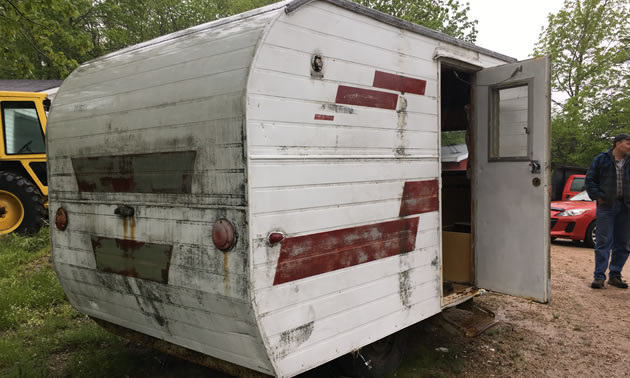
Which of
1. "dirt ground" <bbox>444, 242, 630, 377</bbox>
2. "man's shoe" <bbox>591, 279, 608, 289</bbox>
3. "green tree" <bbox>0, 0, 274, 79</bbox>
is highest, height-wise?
"green tree" <bbox>0, 0, 274, 79</bbox>

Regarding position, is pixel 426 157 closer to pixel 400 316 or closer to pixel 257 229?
pixel 400 316

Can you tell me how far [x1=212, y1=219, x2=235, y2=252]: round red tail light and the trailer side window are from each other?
2866 mm

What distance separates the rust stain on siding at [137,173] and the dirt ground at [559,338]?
114 inches

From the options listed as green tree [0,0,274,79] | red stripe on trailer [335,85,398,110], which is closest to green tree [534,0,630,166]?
green tree [0,0,274,79]

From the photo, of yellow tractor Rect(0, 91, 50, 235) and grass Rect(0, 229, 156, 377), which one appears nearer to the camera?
grass Rect(0, 229, 156, 377)

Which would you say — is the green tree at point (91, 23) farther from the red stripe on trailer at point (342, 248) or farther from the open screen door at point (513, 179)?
the open screen door at point (513, 179)

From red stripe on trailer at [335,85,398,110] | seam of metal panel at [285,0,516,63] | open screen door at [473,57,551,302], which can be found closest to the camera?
seam of metal panel at [285,0,516,63]

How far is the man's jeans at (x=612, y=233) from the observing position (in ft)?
20.4

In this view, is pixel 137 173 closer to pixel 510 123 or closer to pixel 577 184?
pixel 510 123

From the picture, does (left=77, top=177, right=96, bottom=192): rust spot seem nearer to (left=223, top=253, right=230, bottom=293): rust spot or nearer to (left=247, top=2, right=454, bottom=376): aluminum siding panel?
(left=223, top=253, right=230, bottom=293): rust spot

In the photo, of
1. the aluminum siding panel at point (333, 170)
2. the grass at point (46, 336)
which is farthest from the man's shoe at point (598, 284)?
the grass at point (46, 336)

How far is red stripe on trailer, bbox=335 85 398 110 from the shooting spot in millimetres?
2910

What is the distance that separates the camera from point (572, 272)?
7414 millimetres

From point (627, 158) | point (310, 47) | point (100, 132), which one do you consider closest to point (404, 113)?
point (310, 47)
